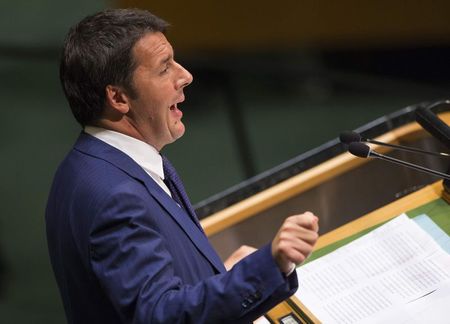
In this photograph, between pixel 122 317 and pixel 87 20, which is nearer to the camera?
pixel 122 317

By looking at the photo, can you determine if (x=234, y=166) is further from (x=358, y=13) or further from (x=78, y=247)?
(x=78, y=247)

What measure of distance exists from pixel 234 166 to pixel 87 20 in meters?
2.35

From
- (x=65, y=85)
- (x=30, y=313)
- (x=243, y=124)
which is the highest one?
(x=65, y=85)

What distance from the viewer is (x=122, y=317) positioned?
1604 millimetres

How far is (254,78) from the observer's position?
4.81 m

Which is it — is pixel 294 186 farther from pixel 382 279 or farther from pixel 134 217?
pixel 134 217

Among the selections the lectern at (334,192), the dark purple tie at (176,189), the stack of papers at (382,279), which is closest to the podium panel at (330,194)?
the lectern at (334,192)

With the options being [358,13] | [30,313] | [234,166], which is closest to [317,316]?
[30,313]

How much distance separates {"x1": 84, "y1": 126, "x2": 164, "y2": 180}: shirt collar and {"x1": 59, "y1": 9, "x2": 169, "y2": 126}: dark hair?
32mm

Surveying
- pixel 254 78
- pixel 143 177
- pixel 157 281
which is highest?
pixel 143 177

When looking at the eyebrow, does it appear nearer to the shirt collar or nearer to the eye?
the eye

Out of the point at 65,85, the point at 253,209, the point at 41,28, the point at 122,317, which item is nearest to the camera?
the point at 122,317

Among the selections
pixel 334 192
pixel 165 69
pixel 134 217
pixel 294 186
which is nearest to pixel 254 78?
pixel 334 192

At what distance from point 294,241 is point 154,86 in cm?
45
